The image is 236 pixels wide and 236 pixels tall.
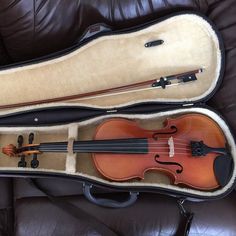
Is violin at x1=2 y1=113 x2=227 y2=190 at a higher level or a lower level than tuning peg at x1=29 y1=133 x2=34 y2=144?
lower

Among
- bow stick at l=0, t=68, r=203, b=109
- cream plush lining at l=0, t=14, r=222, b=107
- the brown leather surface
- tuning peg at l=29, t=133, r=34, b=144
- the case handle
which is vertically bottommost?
the brown leather surface

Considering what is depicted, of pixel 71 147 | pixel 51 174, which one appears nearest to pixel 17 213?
pixel 51 174

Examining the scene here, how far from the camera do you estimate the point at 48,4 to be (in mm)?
1163

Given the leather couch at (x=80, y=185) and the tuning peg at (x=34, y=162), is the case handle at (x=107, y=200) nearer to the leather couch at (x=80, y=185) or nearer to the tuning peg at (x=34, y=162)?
the leather couch at (x=80, y=185)

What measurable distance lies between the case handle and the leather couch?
4cm

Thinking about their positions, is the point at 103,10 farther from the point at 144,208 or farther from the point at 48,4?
the point at 144,208

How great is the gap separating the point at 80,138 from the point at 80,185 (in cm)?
17

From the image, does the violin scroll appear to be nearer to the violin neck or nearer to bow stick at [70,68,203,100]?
the violin neck

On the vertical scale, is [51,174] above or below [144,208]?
above

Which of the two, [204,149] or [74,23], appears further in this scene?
[74,23]

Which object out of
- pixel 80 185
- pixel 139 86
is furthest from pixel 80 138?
pixel 139 86

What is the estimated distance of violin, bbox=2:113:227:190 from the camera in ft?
3.56

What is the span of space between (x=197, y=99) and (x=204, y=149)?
0.61ft

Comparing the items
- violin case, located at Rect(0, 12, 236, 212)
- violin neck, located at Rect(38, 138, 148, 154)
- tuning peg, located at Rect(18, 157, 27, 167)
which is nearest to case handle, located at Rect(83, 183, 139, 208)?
violin case, located at Rect(0, 12, 236, 212)
